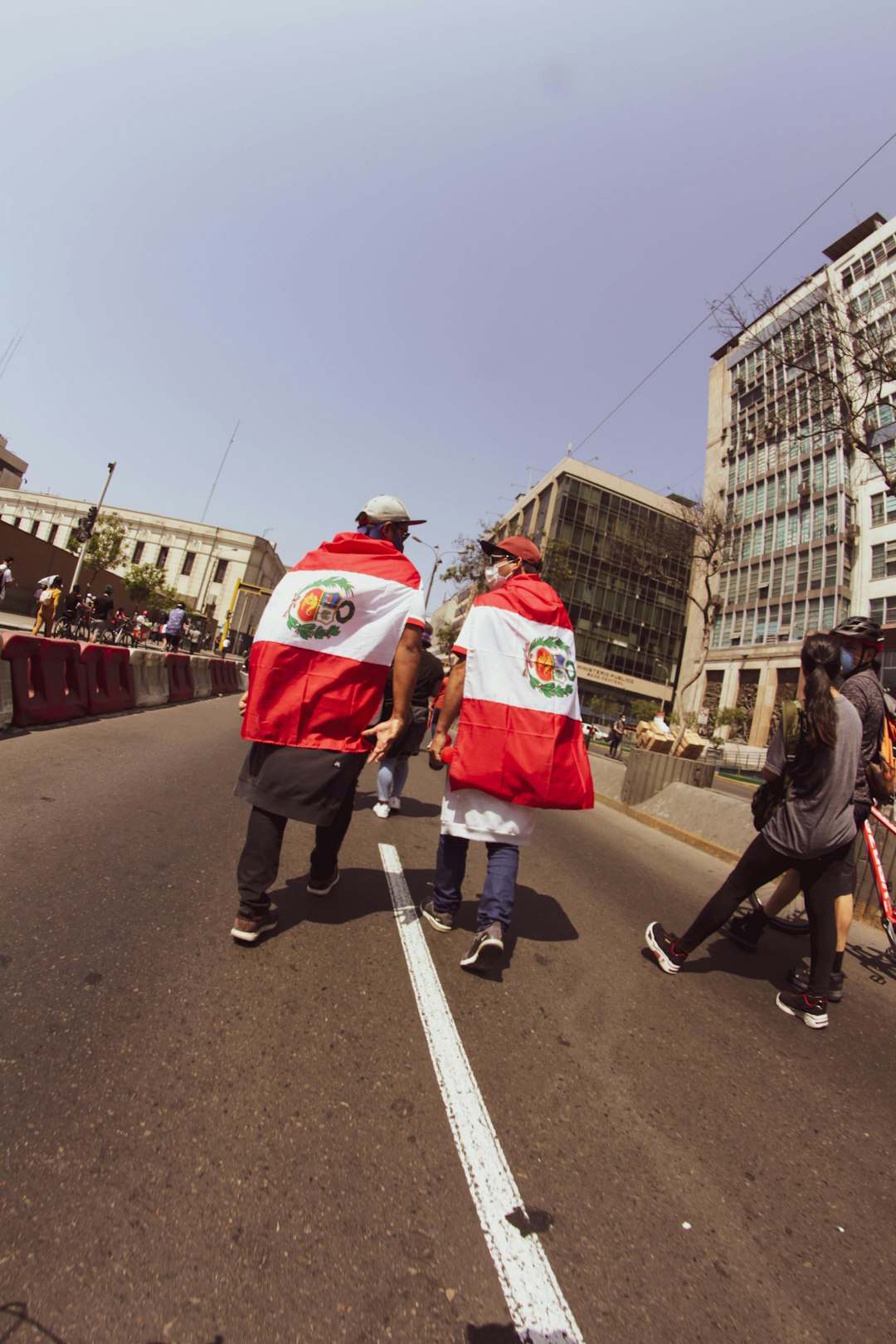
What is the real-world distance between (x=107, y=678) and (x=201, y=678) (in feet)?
24.6

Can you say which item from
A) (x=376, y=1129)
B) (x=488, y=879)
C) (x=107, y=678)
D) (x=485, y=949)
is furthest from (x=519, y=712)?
(x=107, y=678)

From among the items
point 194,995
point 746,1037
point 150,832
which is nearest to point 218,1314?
point 194,995

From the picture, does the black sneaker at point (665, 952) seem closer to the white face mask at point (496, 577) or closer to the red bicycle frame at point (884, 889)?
the red bicycle frame at point (884, 889)

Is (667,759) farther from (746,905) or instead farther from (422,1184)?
(422,1184)

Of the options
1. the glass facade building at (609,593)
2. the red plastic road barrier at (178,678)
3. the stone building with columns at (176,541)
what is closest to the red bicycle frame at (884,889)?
the red plastic road barrier at (178,678)

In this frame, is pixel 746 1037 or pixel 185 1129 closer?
pixel 185 1129

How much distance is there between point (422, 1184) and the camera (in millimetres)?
1752

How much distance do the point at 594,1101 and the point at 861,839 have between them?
405 cm

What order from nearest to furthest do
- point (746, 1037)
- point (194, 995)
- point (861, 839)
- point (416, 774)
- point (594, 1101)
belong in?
point (594, 1101)
point (194, 995)
point (746, 1037)
point (861, 839)
point (416, 774)

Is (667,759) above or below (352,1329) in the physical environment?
above

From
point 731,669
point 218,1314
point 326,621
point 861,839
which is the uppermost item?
point 731,669

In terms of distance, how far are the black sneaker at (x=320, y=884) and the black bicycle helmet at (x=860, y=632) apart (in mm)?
3464

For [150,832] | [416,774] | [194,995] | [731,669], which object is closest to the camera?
[194,995]

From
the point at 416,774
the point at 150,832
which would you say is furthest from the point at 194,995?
the point at 416,774
